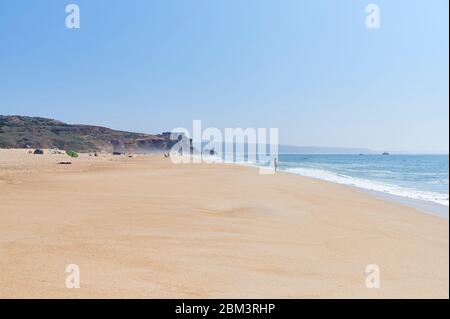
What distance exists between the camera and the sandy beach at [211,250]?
3.61 meters

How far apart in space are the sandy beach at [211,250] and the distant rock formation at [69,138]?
79598mm

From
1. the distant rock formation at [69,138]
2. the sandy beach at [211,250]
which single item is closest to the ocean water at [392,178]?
the sandy beach at [211,250]

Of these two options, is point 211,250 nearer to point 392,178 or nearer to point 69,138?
point 392,178

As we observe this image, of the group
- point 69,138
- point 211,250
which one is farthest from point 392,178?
point 69,138

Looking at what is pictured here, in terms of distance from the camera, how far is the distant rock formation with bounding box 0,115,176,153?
82375 mm

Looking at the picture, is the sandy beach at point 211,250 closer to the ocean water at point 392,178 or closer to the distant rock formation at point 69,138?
the ocean water at point 392,178

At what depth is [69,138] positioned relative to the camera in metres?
96.6

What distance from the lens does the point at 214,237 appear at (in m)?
5.76

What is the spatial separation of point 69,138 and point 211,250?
102 m

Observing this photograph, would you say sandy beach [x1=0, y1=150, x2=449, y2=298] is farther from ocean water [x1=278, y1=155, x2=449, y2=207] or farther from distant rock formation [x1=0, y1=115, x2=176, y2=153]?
distant rock formation [x1=0, y1=115, x2=176, y2=153]

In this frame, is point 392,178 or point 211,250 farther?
point 392,178
